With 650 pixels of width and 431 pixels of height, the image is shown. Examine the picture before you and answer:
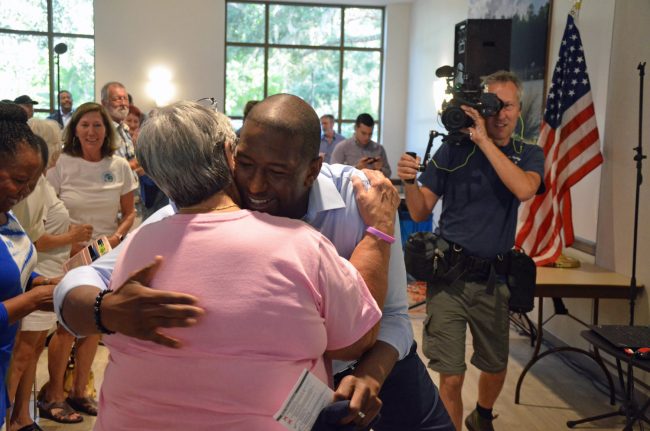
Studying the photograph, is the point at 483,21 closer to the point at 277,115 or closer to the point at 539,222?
the point at 539,222

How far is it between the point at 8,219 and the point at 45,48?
1119cm

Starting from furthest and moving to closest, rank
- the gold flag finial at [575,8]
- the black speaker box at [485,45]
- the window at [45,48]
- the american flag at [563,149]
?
1. the window at [45,48]
2. the black speaker box at [485,45]
3. the gold flag finial at [575,8]
4. the american flag at [563,149]

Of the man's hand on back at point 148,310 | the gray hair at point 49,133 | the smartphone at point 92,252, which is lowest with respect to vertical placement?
the smartphone at point 92,252

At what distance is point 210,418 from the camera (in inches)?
48.3

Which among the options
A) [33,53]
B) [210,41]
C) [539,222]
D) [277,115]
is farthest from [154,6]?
[277,115]

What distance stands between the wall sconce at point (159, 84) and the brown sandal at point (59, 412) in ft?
28.7

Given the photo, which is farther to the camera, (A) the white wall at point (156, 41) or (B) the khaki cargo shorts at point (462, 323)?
(A) the white wall at point (156, 41)

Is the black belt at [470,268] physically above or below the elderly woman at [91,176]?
below

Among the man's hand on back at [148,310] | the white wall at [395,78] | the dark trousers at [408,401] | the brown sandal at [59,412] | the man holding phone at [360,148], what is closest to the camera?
the man's hand on back at [148,310]

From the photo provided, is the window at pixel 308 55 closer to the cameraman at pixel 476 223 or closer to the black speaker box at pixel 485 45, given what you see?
the black speaker box at pixel 485 45

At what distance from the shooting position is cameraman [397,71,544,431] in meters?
3.13

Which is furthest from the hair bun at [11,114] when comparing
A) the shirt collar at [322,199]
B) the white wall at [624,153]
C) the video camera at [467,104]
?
the white wall at [624,153]

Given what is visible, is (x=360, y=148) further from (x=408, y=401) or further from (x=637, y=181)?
(x=408, y=401)

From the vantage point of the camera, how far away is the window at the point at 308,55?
41.0 feet
